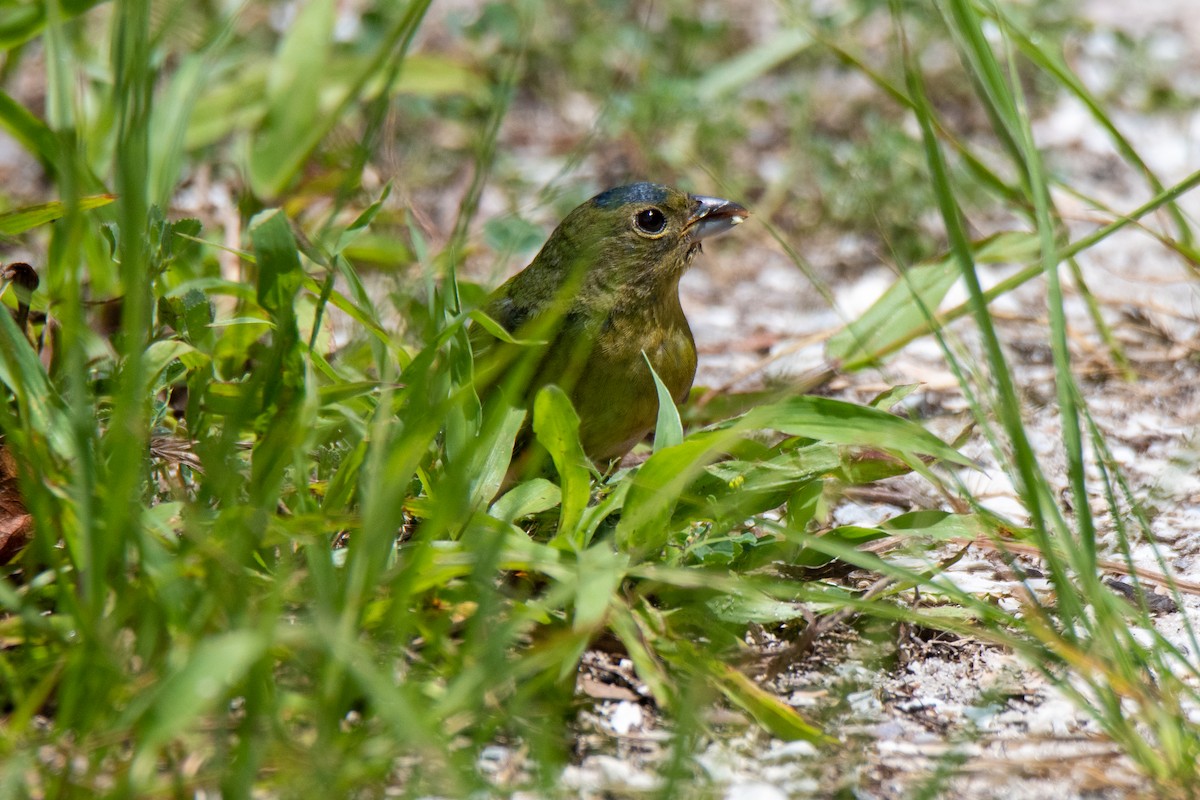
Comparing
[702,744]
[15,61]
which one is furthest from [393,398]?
[15,61]

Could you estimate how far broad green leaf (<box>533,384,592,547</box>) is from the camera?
2809 mm

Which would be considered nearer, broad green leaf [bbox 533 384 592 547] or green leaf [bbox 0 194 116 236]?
broad green leaf [bbox 533 384 592 547]

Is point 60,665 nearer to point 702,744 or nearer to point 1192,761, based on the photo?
point 702,744

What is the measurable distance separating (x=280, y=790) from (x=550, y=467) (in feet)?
4.37

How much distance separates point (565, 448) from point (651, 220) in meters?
1.43

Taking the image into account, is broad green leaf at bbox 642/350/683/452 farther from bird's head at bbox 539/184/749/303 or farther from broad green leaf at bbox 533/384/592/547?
bird's head at bbox 539/184/749/303

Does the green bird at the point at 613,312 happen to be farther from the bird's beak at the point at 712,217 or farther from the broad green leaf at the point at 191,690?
the broad green leaf at the point at 191,690

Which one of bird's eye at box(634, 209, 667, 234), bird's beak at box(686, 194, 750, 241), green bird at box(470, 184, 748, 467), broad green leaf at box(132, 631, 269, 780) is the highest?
bird's beak at box(686, 194, 750, 241)

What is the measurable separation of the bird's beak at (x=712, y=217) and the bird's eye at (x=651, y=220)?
86 millimetres

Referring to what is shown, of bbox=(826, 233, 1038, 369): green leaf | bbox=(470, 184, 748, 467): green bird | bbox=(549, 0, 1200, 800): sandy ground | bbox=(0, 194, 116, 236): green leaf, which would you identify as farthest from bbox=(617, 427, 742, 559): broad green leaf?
bbox=(0, 194, 116, 236): green leaf

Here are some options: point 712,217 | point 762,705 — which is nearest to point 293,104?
point 712,217

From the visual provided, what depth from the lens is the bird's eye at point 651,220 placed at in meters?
4.07

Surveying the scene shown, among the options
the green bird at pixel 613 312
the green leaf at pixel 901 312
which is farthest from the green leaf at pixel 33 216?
the green leaf at pixel 901 312

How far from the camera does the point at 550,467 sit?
3203mm
